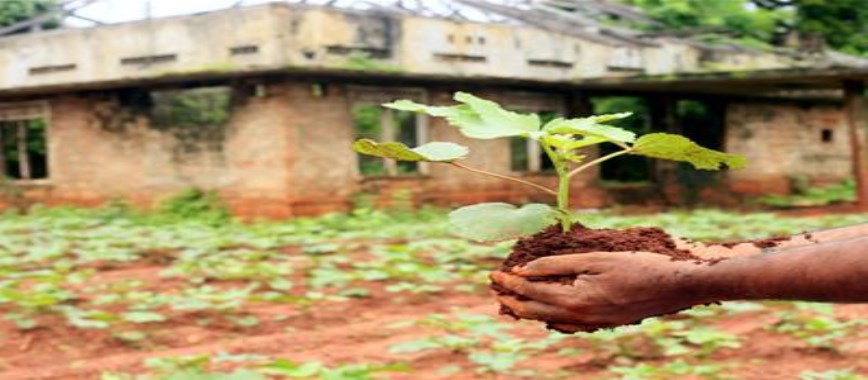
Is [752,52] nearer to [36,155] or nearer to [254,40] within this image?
[254,40]

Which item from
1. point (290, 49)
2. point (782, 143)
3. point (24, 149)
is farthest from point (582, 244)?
point (782, 143)

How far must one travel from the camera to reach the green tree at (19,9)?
16.0m

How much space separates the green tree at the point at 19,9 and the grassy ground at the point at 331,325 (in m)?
9.62

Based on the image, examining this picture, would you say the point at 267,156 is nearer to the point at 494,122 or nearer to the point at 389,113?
the point at 389,113

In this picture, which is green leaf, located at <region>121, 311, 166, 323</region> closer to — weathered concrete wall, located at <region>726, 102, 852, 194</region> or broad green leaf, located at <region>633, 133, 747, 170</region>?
broad green leaf, located at <region>633, 133, 747, 170</region>

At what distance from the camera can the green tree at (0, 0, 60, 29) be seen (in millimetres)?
16031

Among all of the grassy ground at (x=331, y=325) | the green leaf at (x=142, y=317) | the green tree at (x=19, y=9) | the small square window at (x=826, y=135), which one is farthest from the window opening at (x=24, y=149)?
the small square window at (x=826, y=135)

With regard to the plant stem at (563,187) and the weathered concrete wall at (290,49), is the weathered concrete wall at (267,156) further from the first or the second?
the plant stem at (563,187)

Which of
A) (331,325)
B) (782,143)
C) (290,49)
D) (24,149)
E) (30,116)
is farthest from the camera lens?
(782,143)

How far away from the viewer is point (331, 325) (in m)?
5.11

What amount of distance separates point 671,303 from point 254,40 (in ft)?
31.1

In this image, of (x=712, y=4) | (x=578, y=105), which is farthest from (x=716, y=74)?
(x=712, y=4)

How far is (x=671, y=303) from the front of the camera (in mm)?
1594

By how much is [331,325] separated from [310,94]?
20.6 feet
